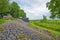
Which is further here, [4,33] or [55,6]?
[55,6]

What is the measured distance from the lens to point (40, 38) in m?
21.0

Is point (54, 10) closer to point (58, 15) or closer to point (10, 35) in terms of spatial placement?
point (58, 15)

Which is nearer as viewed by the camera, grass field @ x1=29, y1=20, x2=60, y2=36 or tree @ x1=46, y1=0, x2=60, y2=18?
grass field @ x1=29, y1=20, x2=60, y2=36

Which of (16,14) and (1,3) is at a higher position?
(1,3)

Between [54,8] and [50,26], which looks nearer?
[54,8]

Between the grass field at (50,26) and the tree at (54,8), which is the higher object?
the tree at (54,8)

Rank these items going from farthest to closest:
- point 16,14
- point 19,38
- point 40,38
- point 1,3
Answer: point 16,14 < point 1,3 < point 40,38 < point 19,38

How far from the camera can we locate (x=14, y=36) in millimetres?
18531

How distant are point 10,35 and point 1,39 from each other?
183cm

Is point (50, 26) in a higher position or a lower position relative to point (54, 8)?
lower

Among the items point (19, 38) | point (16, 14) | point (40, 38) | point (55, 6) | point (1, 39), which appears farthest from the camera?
point (16, 14)

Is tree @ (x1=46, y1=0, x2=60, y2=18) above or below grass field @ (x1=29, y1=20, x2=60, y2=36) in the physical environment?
above

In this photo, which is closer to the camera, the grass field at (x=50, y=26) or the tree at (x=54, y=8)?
the grass field at (x=50, y=26)

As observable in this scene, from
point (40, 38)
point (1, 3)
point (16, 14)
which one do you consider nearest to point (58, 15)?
point (1, 3)
